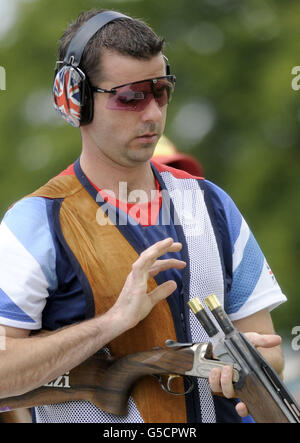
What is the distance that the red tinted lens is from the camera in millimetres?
3580

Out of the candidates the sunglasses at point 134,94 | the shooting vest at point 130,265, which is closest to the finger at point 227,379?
the shooting vest at point 130,265

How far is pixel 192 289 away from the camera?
367 cm

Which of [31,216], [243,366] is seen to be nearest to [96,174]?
[31,216]

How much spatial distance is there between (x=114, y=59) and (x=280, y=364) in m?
1.49

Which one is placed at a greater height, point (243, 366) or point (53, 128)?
point (243, 366)

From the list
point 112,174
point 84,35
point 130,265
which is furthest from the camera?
point 112,174

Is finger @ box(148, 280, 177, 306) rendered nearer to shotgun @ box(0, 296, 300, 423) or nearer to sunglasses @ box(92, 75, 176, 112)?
shotgun @ box(0, 296, 300, 423)

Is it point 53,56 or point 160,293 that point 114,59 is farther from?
point 53,56

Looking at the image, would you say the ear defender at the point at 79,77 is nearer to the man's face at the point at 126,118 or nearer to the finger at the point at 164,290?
the man's face at the point at 126,118

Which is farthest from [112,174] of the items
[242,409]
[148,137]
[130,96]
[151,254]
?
[242,409]

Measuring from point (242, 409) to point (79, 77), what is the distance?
1512 millimetres

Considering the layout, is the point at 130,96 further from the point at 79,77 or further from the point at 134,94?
the point at 79,77

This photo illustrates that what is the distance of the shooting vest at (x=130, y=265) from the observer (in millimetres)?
3512

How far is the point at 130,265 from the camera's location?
11.7ft
